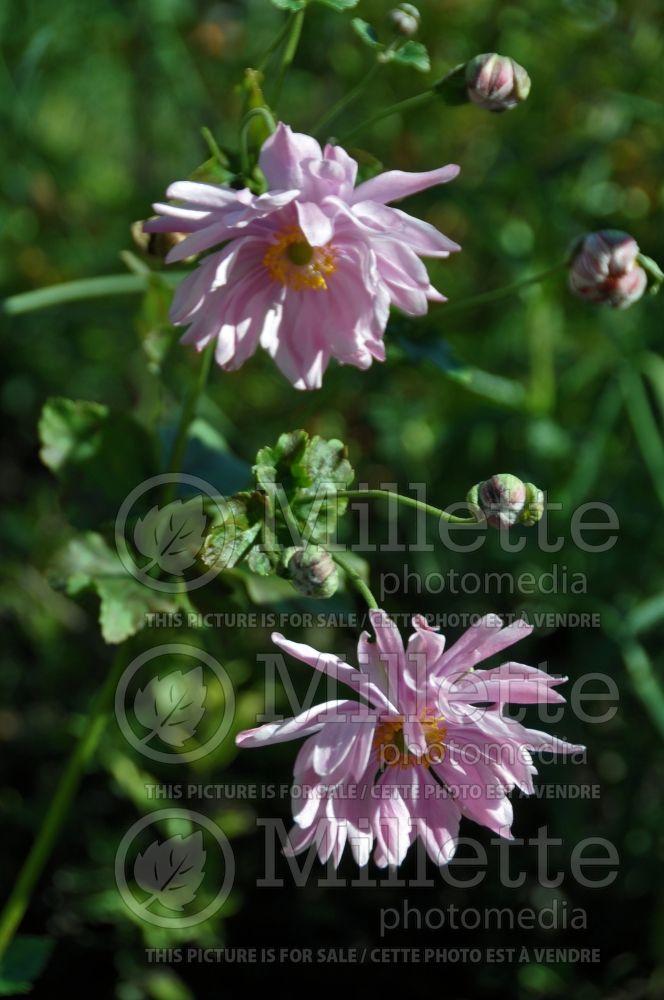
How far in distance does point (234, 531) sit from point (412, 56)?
2.00 ft

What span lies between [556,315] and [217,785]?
125 centimetres

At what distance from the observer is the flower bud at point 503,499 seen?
1.13 metres

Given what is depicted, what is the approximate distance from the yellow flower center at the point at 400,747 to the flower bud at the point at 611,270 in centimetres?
58

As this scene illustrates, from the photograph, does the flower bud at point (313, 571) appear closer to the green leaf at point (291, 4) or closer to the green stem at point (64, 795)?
the green stem at point (64, 795)

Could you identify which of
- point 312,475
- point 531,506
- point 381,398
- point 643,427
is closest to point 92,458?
point 312,475

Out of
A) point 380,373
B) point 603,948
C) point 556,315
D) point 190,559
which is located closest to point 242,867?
point 603,948

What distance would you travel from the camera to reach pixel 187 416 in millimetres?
1432

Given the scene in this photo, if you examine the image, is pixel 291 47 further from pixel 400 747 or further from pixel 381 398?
Answer: pixel 381 398

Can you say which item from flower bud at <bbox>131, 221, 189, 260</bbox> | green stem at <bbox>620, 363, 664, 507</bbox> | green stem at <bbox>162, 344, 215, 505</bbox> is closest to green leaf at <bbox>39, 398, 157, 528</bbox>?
green stem at <bbox>162, 344, 215, 505</bbox>

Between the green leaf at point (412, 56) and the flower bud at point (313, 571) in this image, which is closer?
the flower bud at point (313, 571)

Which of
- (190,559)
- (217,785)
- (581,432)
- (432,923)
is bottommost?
(432,923)

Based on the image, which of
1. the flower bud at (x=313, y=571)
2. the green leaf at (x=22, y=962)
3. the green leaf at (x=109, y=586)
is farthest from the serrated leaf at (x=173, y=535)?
the green leaf at (x=22, y=962)

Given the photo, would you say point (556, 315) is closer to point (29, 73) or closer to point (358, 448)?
point (358, 448)

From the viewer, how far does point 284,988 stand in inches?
75.9
